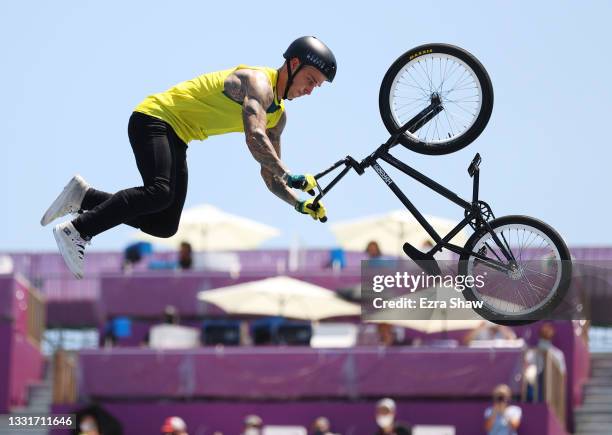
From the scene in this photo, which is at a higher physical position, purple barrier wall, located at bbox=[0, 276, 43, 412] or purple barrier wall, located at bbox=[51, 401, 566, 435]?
purple barrier wall, located at bbox=[0, 276, 43, 412]

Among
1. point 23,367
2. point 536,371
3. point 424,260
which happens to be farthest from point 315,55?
point 23,367

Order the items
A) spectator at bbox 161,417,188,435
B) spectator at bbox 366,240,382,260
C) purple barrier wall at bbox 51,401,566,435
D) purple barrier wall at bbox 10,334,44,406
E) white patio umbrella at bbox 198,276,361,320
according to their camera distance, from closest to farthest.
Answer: spectator at bbox 161,417,188,435
purple barrier wall at bbox 51,401,566,435
spectator at bbox 366,240,382,260
white patio umbrella at bbox 198,276,361,320
purple barrier wall at bbox 10,334,44,406

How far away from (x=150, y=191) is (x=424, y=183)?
7.77 ft

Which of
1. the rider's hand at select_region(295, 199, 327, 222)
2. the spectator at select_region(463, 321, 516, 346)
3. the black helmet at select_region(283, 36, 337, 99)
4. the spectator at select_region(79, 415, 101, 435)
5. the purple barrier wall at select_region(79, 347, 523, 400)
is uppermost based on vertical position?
the black helmet at select_region(283, 36, 337, 99)

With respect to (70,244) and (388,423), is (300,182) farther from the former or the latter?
(388,423)

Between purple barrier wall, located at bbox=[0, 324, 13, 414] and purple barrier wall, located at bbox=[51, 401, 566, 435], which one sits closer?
purple barrier wall, located at bbox=[51, 401, 566, 435]

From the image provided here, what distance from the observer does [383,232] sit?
3362 centimetres

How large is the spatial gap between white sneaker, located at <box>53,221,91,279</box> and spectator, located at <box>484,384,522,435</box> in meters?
11.8

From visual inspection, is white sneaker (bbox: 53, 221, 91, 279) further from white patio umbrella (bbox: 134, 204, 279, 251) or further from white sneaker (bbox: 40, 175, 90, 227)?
white patio umbrella (bbox: 134, 204, 279, 251)

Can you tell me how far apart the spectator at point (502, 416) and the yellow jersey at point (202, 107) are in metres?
11.7

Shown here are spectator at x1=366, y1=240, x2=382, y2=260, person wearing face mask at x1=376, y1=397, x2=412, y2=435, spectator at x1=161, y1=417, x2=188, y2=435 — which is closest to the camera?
person wearing face mask at x1=376, y1=397, x2=412, y2=435

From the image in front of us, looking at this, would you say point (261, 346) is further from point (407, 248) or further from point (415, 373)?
point (407, 248)

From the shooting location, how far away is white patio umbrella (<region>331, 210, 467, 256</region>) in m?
33.2

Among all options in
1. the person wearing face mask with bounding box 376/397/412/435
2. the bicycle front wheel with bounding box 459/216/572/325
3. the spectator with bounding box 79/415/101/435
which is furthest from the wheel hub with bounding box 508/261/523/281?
the spectator with bounding box 79/415/101/435
